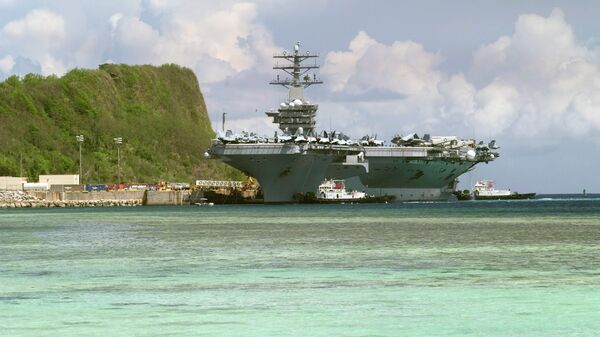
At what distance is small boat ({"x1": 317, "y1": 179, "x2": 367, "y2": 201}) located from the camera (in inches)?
4934

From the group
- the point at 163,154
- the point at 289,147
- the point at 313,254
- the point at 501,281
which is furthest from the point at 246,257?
the point at 163,154

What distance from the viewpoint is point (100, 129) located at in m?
174

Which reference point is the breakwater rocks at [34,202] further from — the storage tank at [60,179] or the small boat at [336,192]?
the small boat at [336,192]

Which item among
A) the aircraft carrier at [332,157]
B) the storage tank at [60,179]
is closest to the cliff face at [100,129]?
the storage tank at [60,179]

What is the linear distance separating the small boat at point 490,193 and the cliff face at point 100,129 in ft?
135

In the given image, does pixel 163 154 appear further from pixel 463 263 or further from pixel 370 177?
pixel 463 263

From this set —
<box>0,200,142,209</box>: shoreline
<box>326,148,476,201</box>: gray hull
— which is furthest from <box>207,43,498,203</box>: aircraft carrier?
<box>0,200,142,209</box>: shoreline

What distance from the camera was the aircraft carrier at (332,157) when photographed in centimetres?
11162

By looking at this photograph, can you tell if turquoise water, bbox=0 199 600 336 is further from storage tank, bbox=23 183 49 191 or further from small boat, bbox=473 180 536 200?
small boat, bbox=473 180 536 200

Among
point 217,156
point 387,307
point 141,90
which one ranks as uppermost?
point 141,90

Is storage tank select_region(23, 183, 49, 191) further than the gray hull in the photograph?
Yes

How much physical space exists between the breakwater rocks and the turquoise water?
8320 centimetres

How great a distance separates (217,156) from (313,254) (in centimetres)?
7359

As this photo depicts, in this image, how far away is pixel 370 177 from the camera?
5084 inches
